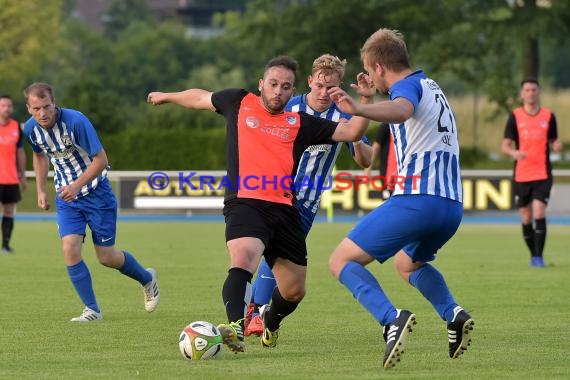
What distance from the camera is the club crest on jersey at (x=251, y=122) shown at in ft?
28.1

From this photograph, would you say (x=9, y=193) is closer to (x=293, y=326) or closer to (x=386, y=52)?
(x=293, y=326)

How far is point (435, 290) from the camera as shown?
27.3ft

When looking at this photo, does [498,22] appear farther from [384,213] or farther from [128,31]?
[128,31]

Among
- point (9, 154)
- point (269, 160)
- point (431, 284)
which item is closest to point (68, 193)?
point (269, 160)

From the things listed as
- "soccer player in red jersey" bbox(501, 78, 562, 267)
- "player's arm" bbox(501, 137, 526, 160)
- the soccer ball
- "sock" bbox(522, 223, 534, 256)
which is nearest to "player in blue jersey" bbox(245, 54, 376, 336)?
the soccer ball

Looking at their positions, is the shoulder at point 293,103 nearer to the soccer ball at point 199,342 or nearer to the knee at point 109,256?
the knee at point 109,256

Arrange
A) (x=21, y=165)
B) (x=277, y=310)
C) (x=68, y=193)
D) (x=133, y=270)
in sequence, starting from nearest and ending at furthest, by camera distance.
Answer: (x=277, y=310) < (x=68, y=193) < (x=133, y=270) < (x=21, y=165)

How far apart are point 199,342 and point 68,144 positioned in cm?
322

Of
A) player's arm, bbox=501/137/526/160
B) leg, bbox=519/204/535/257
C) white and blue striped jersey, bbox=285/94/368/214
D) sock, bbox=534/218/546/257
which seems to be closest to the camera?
white and blue striped jersey, bbox=285/94/368/214

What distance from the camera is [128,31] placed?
7975 centimetres

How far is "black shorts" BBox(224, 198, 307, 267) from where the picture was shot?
27.4ft

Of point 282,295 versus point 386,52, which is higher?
point 386,52

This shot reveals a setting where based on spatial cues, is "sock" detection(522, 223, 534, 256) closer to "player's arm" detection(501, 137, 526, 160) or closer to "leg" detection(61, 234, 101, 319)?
"player's arm" detection(501, 137, 526, 160)

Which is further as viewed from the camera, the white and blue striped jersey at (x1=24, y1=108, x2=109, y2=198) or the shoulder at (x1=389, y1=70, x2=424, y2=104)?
the white and blue striped jersey at (x1=24, y1=108, x2=109, y2=198)
